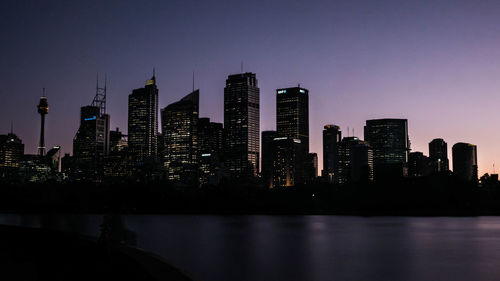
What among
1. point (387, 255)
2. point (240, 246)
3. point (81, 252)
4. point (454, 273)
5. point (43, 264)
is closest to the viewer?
point (43, 264)

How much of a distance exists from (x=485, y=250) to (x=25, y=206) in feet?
611

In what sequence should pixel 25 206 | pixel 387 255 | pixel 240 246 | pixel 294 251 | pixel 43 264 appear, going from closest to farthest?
pixel 43 264
pixel 387 255
pixel 294 251
pixel 240 246
pixel 25 206

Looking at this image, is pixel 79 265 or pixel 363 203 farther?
pixel 363 203

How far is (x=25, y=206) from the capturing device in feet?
654

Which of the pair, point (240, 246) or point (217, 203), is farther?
point (217, 203)

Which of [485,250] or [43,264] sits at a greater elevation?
[43,264]

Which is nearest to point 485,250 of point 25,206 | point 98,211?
point 98,211

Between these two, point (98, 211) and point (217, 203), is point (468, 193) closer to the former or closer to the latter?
point (217, 203)

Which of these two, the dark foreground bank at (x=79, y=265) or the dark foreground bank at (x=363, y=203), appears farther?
the dark foreground bank at (x=363, y=203)

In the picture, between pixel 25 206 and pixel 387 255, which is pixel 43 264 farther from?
→ pixel 25 206

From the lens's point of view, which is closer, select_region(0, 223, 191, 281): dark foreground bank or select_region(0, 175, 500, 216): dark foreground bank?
select_region(0, 223, 191, 281): dark foreground bank

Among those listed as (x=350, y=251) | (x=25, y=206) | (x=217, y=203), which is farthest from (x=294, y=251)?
(x=25, y=206)

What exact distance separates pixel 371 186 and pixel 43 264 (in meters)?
186

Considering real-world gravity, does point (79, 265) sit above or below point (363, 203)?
above
